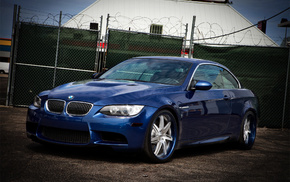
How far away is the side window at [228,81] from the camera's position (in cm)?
747

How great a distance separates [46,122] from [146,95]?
4.36 feet

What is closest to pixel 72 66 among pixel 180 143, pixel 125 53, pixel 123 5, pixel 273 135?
pixel 125 53

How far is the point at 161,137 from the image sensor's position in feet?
18.5

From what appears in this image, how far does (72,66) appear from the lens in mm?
11766

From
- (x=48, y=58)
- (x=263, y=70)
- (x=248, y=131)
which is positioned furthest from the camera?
(x=48, y=58)

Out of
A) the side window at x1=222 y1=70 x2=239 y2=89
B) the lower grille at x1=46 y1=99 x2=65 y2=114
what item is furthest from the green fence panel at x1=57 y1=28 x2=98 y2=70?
the lower grille at x1=46 y1=99 x2=65 y2=114

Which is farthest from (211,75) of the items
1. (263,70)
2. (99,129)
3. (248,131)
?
(263,70)

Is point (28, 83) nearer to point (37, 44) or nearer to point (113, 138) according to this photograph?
point (37, 44)

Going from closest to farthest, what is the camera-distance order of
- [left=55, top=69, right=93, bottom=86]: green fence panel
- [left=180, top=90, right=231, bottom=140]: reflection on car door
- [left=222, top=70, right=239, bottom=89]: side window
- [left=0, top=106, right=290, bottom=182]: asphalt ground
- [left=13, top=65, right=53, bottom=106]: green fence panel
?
[left=0, top=106, right=290, bottom=182]: asphalt ground → [left=180, top=90, right=231, bottom=140]: reflection on car door → [left=222, top=70, right=239, bottom=89]: side window → [left=13, top=65, right=53, bottom=106]: green fence panel → [left=55, top=69, right=93, bottom=86]: green fence panel

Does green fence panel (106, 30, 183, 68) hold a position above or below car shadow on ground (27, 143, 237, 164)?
above

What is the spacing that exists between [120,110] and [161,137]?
0.77 m

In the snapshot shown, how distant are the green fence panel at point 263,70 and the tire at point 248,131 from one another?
3.42 m

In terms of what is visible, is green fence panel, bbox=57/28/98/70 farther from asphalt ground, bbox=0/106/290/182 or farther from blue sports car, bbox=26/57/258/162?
blue sports car, bbox=26/57/258/162

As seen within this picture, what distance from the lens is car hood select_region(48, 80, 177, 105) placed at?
532cm
